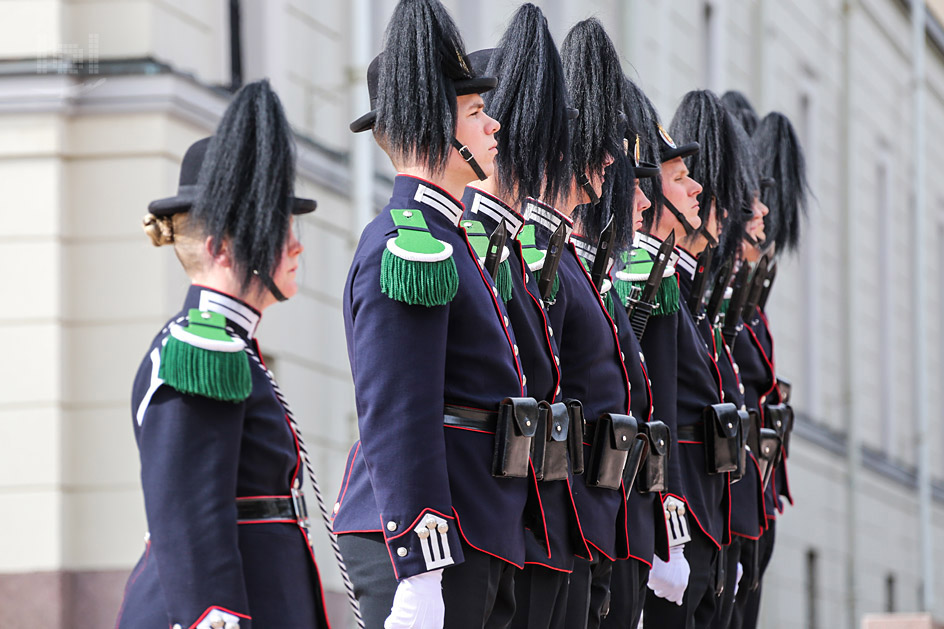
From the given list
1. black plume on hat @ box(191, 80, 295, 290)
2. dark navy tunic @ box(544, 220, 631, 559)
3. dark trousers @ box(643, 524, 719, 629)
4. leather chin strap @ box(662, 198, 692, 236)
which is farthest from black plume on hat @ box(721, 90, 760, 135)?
black plume on hat @ box(191, 80, 295, 290)

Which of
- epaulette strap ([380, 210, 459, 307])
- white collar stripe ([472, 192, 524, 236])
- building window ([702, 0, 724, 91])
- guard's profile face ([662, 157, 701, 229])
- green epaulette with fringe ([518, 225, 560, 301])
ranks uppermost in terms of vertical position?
building window ([702, 0, 724, 91])

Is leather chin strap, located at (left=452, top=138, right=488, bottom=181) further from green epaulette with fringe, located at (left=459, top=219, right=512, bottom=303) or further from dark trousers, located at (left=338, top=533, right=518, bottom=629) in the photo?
dark trousers, located at (left=338, top=533, right=518, bottom=629)

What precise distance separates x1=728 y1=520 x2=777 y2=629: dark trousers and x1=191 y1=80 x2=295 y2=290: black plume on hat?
2803 mm

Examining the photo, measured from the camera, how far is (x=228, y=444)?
10.2ft

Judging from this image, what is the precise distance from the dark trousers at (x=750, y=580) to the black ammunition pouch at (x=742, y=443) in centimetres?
40

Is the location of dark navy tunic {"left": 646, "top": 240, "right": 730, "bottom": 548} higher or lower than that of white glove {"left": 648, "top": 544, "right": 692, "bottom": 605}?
higher

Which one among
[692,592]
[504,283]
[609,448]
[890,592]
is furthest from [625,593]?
[890,592]

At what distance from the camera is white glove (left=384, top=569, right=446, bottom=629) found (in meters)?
3.37

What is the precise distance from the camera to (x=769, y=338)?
6.21 m

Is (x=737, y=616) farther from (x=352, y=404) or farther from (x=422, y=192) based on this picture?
(x=352, y=404)

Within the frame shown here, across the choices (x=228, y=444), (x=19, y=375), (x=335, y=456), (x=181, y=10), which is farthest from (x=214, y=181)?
(x=335, y=456)

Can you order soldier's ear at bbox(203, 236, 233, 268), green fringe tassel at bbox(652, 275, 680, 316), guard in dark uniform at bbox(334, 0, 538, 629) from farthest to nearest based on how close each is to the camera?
green fringe tassel at bbox(652, 275, 680, 316), guard in dark uniform at bbox(334, 0, 538, 629), soldier's ear at bbox(203, 236, 233, 268)
